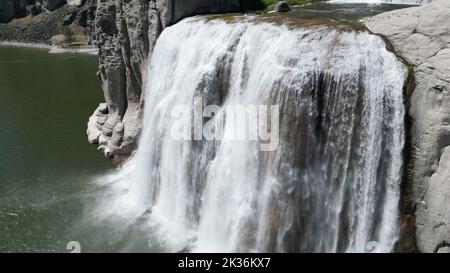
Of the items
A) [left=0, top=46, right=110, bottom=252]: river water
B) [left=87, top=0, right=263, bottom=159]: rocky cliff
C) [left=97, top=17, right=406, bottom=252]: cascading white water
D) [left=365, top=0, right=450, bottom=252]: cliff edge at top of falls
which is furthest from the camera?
[left=87, top=0, right=263, bottom=159]: rocky cliff

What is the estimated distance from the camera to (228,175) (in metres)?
15.7

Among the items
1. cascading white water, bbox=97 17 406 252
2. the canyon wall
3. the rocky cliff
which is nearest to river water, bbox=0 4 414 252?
cascading white water, bbox=97 17 406 252

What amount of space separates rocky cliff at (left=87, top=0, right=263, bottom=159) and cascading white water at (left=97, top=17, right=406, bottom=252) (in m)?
5.37

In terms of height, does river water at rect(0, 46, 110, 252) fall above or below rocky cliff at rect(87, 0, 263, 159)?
below

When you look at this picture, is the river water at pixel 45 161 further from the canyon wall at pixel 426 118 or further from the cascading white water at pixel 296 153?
A: the canyon wall at pixel 426 118

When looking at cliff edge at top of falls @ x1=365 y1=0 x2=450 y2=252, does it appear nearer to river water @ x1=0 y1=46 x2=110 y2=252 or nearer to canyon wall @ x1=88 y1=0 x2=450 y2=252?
canyon wall @ x1=88 y1=0 x2=450 y2=252

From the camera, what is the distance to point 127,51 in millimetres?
24844

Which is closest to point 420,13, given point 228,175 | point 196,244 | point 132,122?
point 228,175

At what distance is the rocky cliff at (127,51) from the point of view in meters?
22.5

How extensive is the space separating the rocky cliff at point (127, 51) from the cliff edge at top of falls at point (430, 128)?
1223 centimetres

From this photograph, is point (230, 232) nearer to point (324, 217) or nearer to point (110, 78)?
point (324, 217)

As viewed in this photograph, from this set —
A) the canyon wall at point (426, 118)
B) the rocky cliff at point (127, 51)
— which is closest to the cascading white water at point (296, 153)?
the canyon wall at point (426, 118)

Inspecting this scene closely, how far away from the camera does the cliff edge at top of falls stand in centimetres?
1219

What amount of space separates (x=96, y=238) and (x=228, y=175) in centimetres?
562
